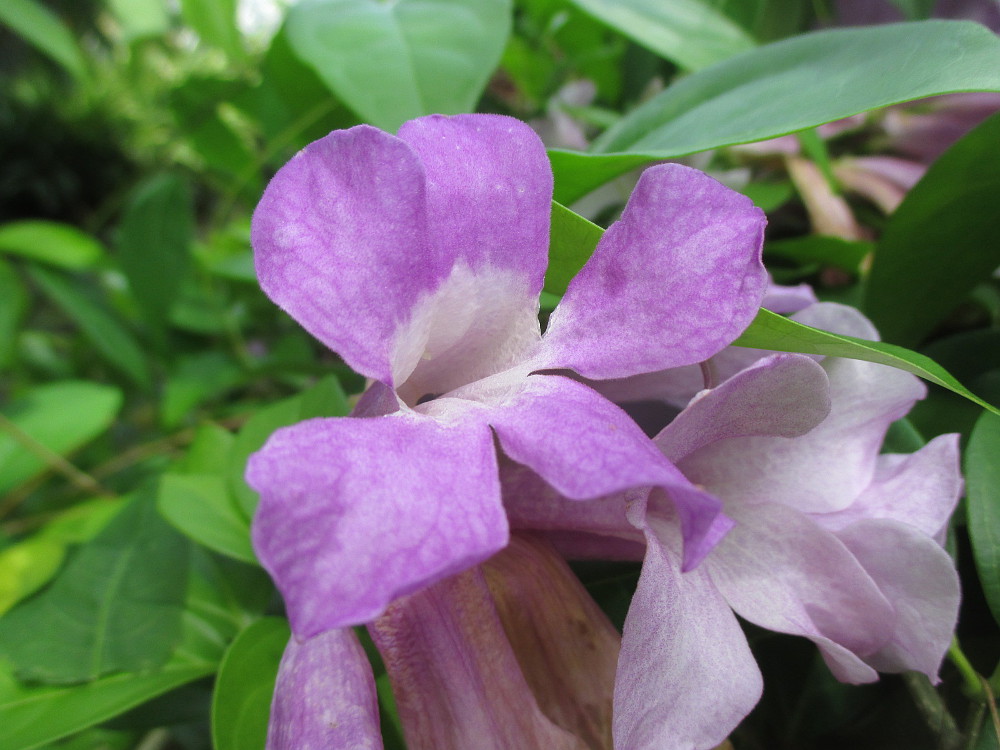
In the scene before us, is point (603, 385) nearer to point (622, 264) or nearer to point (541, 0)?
point (622, 264)

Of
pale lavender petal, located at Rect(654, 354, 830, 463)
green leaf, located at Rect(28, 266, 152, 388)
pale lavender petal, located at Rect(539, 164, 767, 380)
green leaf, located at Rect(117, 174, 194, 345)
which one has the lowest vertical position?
green leaf, located at Rect(28, 266, 152, 388)

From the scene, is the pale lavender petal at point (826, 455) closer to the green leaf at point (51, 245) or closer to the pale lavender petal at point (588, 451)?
the pale lavender petal at point (588, 451)

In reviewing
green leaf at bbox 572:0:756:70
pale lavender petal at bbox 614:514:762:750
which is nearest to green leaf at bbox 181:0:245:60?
green leaf at bbox 572:0:756:70

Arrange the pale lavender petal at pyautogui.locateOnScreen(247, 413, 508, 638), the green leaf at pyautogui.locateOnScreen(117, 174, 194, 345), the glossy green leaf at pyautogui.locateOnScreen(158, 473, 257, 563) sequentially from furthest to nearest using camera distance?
the green leaf at pyautogui.locateOnScreen(117, 174, 194, 345)
the glossy green leaf at pyautogui.locateOnScreen(158, 473, 257, 563)
the pale lavender petal at pyautogui.locateOnScreen(247, 413, 508, 638)

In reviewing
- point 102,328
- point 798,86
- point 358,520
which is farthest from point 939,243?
point 102,328

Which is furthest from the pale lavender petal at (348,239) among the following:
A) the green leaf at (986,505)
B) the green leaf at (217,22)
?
the green leaf at (217,22)

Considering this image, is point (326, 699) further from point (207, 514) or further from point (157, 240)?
point (157, 240)

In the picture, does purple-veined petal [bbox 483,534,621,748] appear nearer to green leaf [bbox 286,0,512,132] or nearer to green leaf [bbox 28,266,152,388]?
green leaf [bbox 286,0,512,132]
